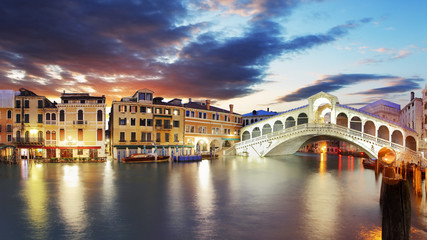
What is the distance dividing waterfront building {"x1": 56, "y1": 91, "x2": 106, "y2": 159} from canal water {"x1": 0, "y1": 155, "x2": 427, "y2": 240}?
15638 mm

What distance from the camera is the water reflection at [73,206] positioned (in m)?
12.7

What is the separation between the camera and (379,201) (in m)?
18.1

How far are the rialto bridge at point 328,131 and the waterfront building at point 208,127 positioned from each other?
3387 millimetres

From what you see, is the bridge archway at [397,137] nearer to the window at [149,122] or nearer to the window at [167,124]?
the window at [167,124]

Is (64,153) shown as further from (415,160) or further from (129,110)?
(415,160)

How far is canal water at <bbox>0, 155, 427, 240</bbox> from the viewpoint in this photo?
40.4 feet

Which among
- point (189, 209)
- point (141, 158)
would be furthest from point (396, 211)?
point (141, 158)

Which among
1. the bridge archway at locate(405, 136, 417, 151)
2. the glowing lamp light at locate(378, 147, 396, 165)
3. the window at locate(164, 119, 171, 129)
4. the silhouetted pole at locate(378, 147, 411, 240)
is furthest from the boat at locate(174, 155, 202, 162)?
the silhouetted pole at locate(378, 147, 411, 240)

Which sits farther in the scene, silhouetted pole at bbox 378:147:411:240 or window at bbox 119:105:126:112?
window at bbox 119:105:126:112

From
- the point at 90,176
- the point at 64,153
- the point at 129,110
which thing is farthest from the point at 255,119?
the point at 90,176

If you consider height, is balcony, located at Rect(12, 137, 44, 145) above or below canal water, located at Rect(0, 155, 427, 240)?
above

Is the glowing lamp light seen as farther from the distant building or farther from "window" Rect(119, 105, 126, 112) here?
the distant building

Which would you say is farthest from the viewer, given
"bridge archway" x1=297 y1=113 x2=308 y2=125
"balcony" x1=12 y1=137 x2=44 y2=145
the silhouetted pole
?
"bridge archway" x1=297 y1=113 x2=308 y2=125

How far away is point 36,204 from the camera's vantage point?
1630cm
